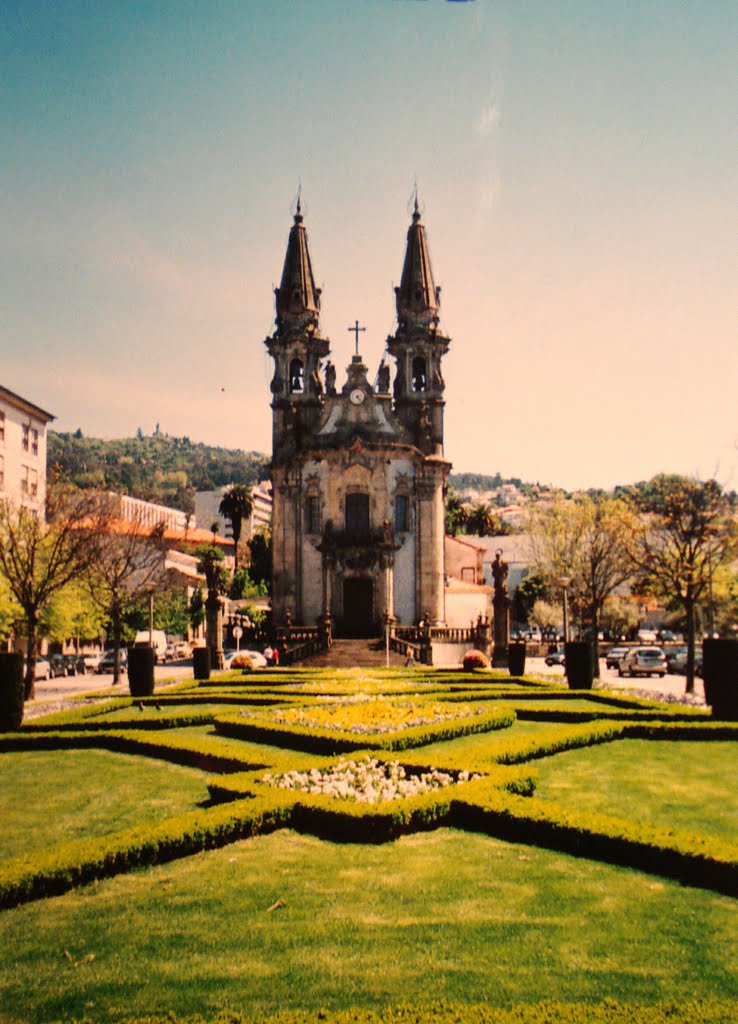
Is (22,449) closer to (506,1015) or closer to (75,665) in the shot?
(75,665)

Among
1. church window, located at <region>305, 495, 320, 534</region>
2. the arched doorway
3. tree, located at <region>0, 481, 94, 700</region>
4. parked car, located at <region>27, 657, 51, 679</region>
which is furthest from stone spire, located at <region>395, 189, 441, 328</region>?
parked car, located at <region>27, 657, 51, 679</region>

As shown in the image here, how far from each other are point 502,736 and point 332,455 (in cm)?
3432

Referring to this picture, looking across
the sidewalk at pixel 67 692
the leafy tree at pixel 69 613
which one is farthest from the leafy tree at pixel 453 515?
the leafy tree at pixel 69 613

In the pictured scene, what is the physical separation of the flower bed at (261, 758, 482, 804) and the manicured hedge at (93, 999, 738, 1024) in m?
4.48

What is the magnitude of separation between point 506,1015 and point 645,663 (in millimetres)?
35601

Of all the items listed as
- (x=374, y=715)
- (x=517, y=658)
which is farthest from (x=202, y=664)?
(x=374, y=715)

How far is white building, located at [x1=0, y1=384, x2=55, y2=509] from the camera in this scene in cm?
4931

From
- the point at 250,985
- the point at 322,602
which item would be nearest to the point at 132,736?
the point at 250,985

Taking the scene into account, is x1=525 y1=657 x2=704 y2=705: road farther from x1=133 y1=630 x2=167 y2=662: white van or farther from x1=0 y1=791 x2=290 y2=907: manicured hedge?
x1=133 y1=630 x2=167 y2=662: white van

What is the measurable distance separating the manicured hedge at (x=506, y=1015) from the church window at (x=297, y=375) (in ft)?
162

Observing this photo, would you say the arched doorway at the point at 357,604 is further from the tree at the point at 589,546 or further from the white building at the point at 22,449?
the white building at the point at 22,449

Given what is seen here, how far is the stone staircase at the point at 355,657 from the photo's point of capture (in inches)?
1628

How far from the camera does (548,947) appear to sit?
6215 millimetres

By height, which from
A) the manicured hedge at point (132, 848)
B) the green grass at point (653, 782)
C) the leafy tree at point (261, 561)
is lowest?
the green grass at point (653, 782)
